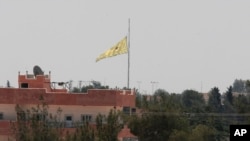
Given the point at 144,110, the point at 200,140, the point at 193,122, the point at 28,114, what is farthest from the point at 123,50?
the point at 193,122

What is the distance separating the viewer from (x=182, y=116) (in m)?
61.0

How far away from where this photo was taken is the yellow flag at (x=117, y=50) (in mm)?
61156

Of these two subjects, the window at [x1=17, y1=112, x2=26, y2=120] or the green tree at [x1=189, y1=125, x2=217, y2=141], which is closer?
the window at [x1=17, y1=112, x2=26, y2=120]

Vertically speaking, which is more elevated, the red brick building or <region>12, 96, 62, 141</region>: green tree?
the red brick building

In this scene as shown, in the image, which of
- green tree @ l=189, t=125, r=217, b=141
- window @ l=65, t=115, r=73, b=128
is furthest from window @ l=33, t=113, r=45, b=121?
green tree @ l=189, t=125, r=217, b=141

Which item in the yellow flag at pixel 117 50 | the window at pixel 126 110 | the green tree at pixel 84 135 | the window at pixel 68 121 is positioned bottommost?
the green tree at pixel 84 135

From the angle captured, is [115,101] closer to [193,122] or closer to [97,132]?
[97,132]

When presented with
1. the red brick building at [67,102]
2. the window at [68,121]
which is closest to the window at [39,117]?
the red brick building at [67,102]

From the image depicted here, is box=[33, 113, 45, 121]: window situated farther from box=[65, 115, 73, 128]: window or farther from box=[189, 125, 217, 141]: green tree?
box=[189, 125, 217, 141]: green tree

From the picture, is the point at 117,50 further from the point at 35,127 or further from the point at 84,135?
the point at 84,135

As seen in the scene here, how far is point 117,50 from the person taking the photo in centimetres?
6178

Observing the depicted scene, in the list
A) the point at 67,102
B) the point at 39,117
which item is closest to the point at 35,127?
the point at 39,117

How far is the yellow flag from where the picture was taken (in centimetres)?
6116

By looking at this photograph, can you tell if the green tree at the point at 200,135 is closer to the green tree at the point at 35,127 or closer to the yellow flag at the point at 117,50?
the yellow flag at the point at 117,50
